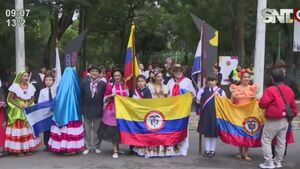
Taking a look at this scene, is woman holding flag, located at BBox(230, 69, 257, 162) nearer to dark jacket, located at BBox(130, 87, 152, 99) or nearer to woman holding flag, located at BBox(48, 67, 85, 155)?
dark jacket, located at BBox(130, 87, 152, 99)

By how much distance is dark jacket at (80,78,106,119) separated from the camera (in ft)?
33.8

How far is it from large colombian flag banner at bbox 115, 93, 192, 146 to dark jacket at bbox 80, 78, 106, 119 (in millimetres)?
414

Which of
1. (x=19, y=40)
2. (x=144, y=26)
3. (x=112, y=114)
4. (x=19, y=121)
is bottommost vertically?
(x=19, y=121)

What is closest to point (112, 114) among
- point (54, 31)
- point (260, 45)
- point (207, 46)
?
point (207, 46)

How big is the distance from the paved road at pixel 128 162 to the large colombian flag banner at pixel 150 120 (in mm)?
370

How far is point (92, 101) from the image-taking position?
1029 cm

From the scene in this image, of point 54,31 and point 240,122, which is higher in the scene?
point 54,31

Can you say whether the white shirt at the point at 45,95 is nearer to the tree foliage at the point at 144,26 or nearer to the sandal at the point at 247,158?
the sandal at the point at 247,158

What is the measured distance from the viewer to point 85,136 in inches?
420

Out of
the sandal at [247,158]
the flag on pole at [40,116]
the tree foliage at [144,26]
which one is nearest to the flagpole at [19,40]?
the tree foliage at [144,26]

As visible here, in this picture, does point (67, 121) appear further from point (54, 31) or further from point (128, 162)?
point (54, 31)

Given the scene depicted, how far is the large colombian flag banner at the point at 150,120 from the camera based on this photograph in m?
10.1

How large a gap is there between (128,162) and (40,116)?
80.4 inches

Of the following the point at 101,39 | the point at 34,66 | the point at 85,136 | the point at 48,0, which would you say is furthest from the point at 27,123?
the point at 101,39
